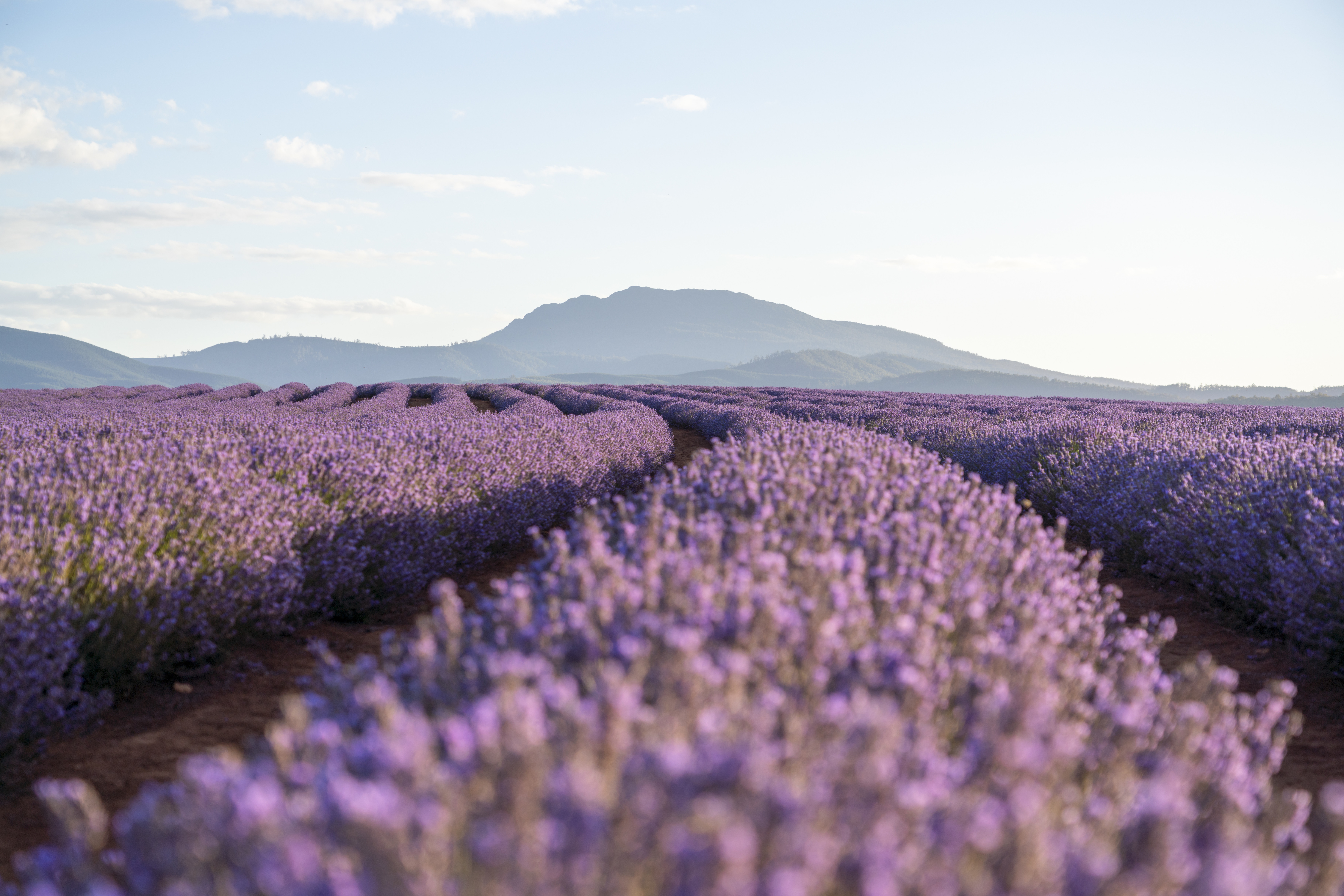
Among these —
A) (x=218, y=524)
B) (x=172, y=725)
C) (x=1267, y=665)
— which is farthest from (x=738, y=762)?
(x=1267, y=665)

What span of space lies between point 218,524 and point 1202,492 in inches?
227

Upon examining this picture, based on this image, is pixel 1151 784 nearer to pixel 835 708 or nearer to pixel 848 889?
pixel 835 708

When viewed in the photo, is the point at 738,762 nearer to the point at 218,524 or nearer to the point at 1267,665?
the point at 218,524

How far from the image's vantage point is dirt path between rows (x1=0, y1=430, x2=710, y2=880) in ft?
9.11

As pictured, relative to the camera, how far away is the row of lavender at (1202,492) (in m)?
4.14

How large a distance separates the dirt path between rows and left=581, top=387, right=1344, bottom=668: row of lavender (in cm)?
404

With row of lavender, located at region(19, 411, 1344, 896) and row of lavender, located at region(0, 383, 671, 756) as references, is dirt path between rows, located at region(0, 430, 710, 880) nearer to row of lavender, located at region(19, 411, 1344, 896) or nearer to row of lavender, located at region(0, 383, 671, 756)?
row of lavender, located at region(0, 383, 671, 756)

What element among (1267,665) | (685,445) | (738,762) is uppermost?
(738,762)

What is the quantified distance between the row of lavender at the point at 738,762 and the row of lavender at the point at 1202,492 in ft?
6.05

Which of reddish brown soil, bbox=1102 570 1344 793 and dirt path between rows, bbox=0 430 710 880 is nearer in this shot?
dirt path between rows, bbox=0 430 710 880

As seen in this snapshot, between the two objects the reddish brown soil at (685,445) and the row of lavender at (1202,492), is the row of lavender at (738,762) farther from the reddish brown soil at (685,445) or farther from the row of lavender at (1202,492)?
the reddish brown soil at (685,445)

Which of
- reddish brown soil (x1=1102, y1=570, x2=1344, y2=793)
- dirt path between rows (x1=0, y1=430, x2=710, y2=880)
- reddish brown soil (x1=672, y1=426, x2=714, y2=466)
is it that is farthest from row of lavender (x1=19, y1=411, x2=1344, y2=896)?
reddish brown soil (x1=672, y1=426, x2=714, y2=466)

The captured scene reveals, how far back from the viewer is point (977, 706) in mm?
1826

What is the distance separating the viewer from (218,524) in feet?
13.4
